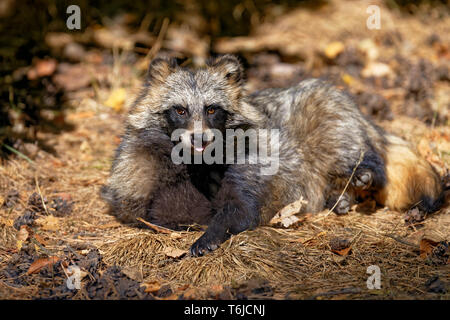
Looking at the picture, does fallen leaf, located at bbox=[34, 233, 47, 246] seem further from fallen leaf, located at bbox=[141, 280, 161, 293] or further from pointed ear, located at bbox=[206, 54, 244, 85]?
pointed ear, located at bbox=[206, 54, 244, 85]

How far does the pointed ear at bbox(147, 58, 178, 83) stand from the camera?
193 inches

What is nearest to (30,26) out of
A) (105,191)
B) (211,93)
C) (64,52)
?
(64,52)

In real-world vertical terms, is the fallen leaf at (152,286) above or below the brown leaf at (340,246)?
below

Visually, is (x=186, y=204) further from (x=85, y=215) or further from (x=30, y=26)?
(x=30, y=26)

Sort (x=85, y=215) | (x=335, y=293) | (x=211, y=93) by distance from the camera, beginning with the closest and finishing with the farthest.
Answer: (x=335, y=293) < (x=211, y=93) < (x=85, y=215)

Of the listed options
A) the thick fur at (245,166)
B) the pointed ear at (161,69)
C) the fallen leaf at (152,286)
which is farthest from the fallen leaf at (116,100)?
the fallen leaf at (152,286)

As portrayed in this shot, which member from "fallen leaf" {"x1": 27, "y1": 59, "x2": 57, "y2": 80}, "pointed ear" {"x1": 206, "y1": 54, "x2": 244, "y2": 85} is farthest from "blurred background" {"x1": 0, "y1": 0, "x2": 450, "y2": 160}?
"pointed ear" {"x1": 206, "y1": 54, "x2": 244, "y2": 85}

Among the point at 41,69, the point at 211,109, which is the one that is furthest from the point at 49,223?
the point at 41,69

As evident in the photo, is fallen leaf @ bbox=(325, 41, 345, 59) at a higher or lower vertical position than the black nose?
higher

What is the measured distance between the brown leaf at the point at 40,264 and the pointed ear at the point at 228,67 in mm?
2348

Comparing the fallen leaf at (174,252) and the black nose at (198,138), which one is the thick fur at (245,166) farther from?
the black nose at (198,138)

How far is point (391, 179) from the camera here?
546cm

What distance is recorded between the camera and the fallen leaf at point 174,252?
165 inches

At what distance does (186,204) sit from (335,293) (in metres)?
1.79
